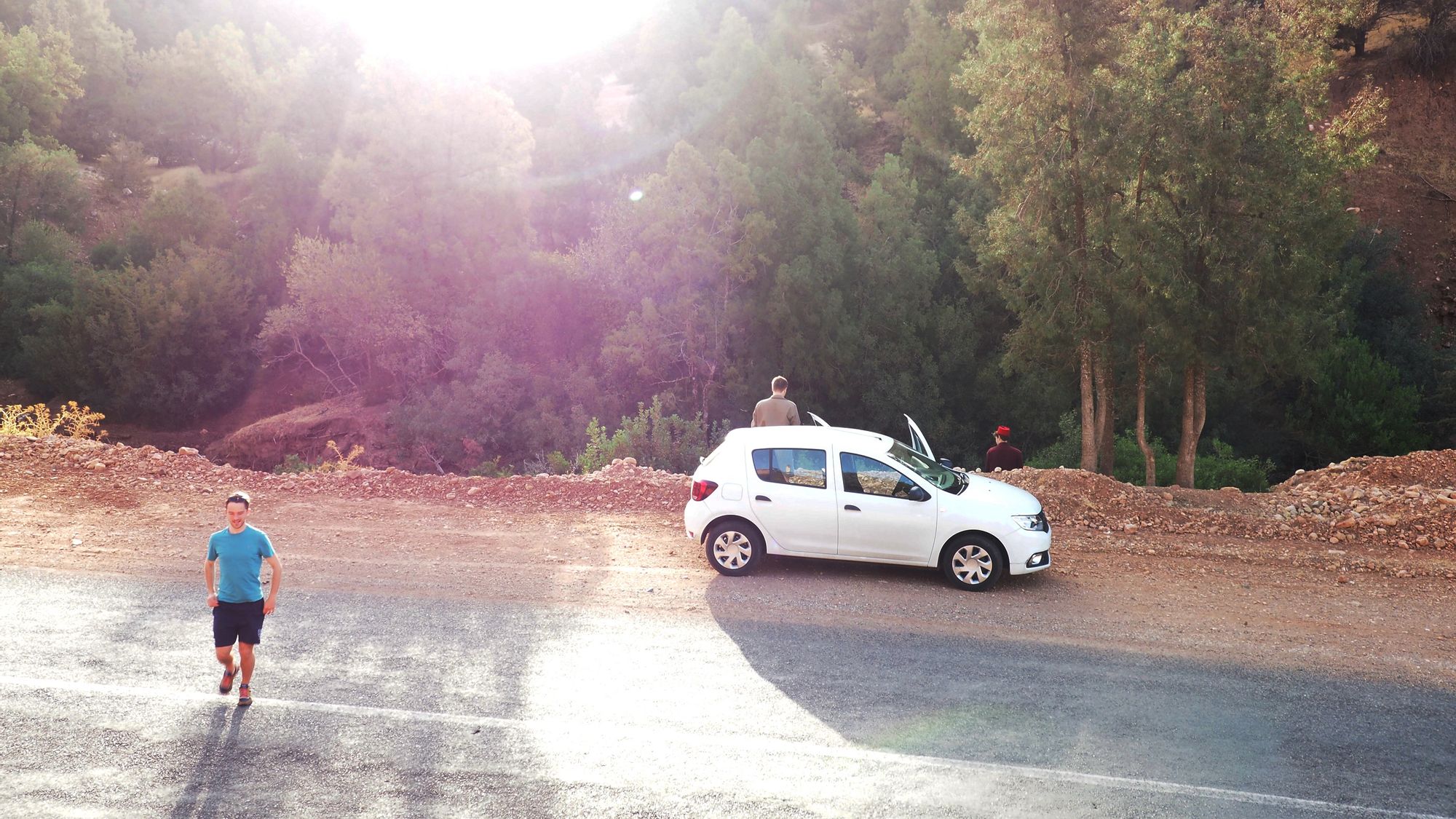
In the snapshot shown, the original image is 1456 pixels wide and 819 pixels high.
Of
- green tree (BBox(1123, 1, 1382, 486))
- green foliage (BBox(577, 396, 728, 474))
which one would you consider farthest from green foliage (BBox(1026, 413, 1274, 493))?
green foliage (BBox(577, 396, 728, 474))

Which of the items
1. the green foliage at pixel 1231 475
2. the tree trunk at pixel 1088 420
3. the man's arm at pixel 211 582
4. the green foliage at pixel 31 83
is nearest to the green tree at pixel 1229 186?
the tree trunk at pixel 1088 420

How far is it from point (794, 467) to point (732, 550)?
1.18 meters

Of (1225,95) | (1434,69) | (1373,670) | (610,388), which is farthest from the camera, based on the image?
(1434,69)

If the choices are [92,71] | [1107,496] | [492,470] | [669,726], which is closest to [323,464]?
[492,470]

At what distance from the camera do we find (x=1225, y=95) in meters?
17.4

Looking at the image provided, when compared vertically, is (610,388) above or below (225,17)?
below

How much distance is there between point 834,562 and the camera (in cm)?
1120

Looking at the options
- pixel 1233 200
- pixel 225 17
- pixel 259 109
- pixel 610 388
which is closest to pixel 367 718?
pixel 1233 200

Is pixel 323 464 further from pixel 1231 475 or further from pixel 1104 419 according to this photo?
pixel 1231 475

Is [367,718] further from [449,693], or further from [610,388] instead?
[610,388]

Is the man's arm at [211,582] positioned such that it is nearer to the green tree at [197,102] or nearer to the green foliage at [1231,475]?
the green foliage at [1231,475]

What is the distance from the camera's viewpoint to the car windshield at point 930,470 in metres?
10.5

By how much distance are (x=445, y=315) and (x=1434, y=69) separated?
46776mm

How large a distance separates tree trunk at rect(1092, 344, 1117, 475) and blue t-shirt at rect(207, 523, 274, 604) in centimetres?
1732
